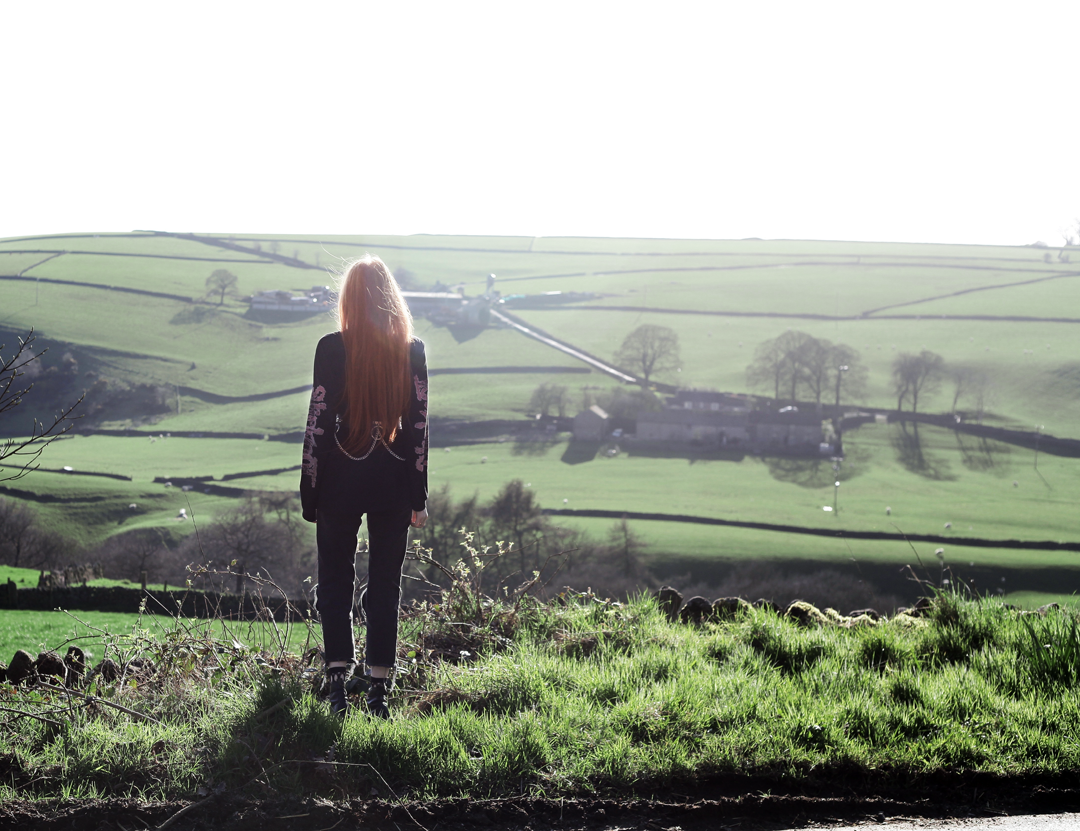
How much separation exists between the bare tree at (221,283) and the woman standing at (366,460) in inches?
4646

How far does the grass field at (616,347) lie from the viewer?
5481cm

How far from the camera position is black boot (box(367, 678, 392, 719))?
12.8 ft

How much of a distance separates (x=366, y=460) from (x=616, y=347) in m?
98.4

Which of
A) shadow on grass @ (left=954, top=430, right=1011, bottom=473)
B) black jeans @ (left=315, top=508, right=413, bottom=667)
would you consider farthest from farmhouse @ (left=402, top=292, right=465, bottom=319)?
black jeans @ (left=315, top=508, right=413, bottom=667)

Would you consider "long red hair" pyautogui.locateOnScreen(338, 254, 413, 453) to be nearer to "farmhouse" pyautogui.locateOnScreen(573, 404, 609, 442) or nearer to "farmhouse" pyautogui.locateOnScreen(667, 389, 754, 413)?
"farmhouse" pyautogui.locateOnScreen(573, 404, 609, 442)

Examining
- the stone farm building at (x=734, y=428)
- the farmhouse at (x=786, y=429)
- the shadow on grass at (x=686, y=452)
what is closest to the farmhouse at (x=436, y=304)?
the stone farm building at (x=734, y=428)

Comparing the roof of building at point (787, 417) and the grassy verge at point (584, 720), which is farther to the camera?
the roof of building at point (787, 417)

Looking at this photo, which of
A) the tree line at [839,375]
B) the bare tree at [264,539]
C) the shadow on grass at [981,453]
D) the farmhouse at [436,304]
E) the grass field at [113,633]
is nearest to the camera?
the grass field at [113,633]

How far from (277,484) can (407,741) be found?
56250mm

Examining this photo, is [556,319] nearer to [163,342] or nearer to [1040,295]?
[163,342]

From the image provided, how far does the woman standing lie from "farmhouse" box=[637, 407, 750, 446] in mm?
73535

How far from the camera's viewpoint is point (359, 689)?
433cm

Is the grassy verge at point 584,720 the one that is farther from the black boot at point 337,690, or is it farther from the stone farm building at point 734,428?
the stone farm building at point 734,428

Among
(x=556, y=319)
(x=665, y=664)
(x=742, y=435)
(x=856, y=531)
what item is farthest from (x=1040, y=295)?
(x=665, y=664)
